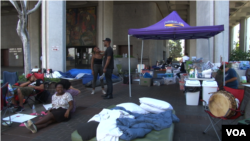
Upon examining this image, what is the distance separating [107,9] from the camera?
16484mm

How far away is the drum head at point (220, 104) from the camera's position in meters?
3.64

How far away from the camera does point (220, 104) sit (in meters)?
3.74

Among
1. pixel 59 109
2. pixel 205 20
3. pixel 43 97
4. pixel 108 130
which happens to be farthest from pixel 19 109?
pixel 205 20

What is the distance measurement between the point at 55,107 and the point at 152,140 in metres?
2.67

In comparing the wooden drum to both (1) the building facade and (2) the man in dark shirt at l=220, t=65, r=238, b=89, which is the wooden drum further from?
(1) the building facade

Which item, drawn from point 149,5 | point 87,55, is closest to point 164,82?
point 149,5

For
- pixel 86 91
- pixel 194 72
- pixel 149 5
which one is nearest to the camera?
pixel 194 72

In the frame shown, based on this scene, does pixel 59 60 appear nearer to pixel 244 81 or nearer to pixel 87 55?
pixel 244 81

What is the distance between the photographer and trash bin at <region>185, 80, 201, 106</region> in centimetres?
590

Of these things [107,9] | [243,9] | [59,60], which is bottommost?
[59,60]

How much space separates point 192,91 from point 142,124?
9.99 ft

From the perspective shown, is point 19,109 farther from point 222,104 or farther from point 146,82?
point 146,82

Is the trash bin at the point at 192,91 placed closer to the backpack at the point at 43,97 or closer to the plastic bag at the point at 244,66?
the plastic bag at the point at 244,66

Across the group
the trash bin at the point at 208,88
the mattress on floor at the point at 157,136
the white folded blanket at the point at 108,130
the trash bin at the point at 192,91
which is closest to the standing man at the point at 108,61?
the trash bin at the point at 192,91
